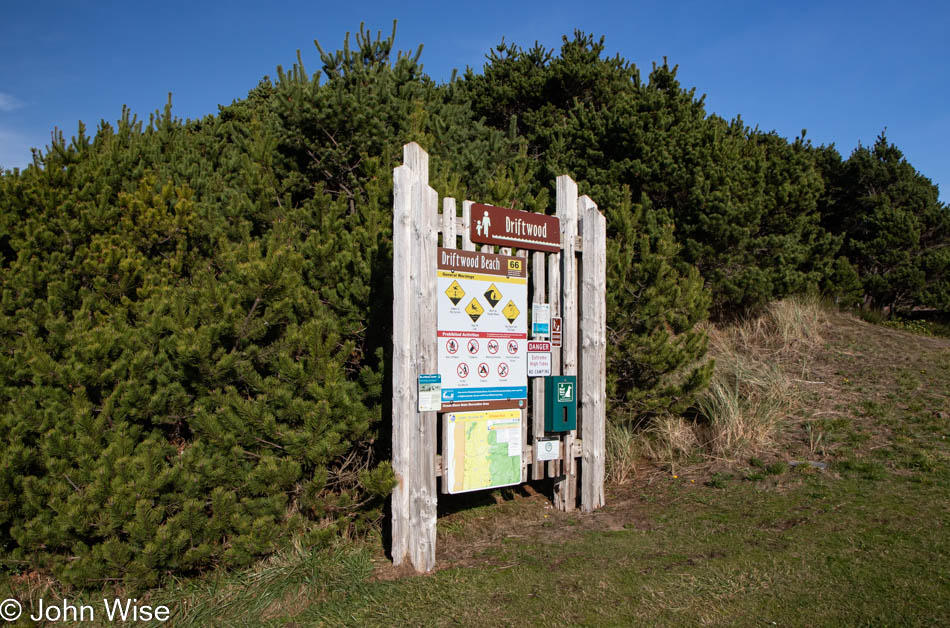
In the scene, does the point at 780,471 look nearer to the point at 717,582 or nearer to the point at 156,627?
the point at 717,582

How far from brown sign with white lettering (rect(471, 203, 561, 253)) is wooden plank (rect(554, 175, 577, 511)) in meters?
0.11

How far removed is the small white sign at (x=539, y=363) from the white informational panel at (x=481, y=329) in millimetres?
205

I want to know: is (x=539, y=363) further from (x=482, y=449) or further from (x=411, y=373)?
(x=411, y=373)

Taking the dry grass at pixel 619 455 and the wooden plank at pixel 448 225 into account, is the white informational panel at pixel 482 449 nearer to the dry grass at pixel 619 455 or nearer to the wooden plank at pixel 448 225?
the wooden plank at pixel 448 225

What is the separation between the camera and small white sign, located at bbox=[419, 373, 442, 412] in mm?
4637

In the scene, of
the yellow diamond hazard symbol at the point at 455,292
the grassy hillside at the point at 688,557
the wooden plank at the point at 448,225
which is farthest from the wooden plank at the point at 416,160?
the grassy hillside at the point at 688,557

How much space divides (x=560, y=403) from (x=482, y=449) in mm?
982

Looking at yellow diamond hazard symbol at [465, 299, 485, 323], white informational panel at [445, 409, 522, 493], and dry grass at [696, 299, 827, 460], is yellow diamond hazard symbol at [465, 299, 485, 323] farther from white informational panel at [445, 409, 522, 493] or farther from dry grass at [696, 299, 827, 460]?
dry grass at [696, 299, 827, 460]

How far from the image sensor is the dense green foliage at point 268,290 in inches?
163

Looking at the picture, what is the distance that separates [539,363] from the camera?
5.63 m

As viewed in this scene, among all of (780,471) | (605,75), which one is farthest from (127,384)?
(605,75)

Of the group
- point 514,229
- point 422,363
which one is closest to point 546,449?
point 422,363

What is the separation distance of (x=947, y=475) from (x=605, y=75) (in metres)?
11.9

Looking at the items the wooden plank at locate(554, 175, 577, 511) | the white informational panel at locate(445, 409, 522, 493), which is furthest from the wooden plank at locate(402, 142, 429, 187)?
the white informational panel at locate(445, 409, 522, 493)
